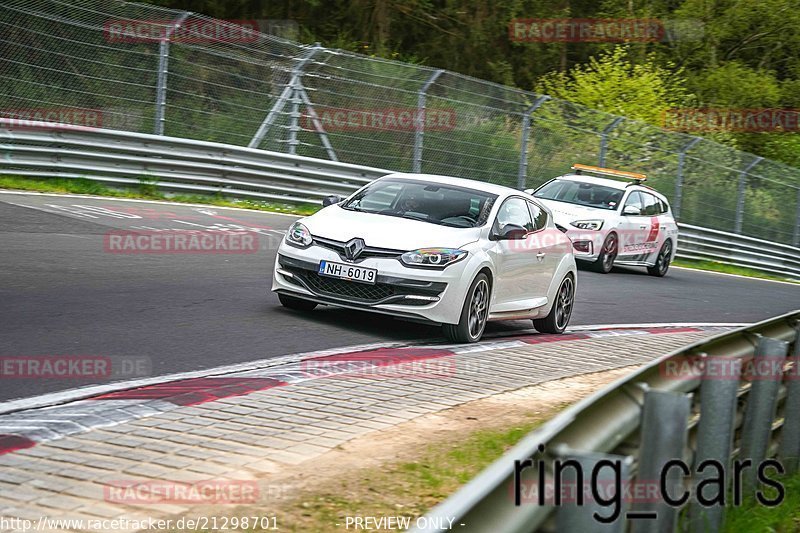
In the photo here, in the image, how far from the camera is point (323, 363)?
29.5 feet

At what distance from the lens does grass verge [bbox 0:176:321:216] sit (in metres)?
18.1

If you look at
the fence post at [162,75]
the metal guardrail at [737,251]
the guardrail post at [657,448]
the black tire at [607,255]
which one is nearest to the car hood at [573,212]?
the black tire at [607,255]

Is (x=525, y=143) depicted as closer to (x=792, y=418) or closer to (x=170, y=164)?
(x=170, y=164)

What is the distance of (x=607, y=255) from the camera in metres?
21.1

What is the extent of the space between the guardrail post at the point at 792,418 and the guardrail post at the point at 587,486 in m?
3.14

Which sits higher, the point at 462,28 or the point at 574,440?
the point at 462,28

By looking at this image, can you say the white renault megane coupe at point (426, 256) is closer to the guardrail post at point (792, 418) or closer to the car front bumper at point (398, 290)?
the car front bumper at point (398, 290)

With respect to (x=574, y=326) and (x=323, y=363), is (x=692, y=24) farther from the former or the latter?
(x=323, y=363)

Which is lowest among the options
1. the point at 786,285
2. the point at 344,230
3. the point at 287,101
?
the point at 786,285

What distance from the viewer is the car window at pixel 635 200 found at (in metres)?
22.0

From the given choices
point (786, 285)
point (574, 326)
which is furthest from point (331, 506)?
point (786, 285)

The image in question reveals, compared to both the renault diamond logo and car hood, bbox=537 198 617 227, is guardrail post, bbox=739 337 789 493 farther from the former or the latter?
car hood, bbox=537 198 617 227

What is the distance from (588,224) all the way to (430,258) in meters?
10.6

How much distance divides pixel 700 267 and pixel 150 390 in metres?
23.9
